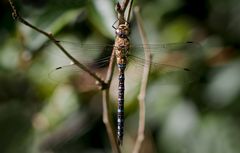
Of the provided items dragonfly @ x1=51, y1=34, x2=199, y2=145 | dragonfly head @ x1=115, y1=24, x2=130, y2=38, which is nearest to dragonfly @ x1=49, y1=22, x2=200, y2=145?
dragonfly @ x1=51, y1=34, x2=199, y2=145

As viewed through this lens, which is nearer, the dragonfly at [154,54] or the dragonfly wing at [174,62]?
the dragonfly at [154,54]

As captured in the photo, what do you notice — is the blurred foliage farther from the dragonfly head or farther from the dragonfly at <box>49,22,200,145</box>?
the dragonfly head

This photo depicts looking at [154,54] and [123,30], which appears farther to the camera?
[154,54]

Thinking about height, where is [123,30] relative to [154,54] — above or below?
above

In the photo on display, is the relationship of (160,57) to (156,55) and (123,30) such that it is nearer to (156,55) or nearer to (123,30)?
(156,55)

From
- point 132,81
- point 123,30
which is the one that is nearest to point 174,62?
point 132,81

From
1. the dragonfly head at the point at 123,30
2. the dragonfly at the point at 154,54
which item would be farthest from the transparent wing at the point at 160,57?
the dragonfly head at the point at 123,30

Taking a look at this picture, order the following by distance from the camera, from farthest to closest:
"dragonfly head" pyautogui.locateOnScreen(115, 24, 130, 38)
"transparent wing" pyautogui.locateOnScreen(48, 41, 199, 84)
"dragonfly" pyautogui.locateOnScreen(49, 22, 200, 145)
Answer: "transparent wing" pyautogui.locateOnScreen(48, 41, 199, 84), "dragonfly" pyautogui.locateOnScreen(49, 22, 200, 145), "dragonfly head" pyautogui.locateOnScreen(115, 24, 130, 38)

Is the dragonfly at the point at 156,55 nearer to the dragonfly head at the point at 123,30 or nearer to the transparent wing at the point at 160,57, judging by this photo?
the transparent wing at the point at 160,57
